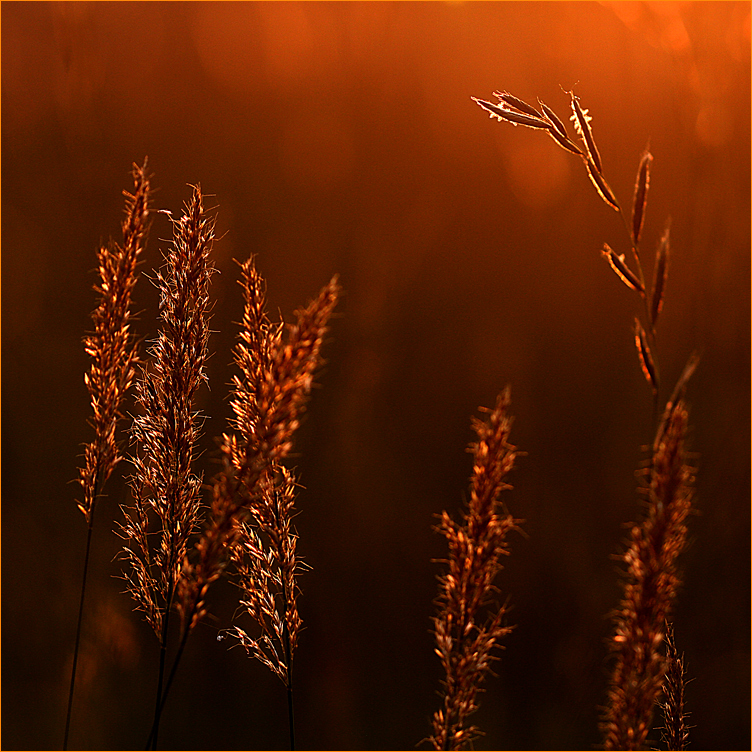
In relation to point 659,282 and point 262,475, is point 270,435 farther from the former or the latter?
point 659,282

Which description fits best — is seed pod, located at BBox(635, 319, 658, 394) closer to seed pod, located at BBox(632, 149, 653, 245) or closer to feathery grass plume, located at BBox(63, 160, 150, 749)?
seed pod, located at BBox(632, 149, 653, 245)

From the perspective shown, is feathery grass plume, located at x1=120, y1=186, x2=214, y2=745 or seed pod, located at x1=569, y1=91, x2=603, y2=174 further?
feathery grass plume, located at x1=120, y1=186, x2=214, y2=745

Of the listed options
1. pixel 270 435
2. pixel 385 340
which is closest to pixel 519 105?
pixel 270 435

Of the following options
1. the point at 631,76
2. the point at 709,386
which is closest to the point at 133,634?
the point at 709,386

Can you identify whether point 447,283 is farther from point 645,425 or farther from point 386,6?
point 386,6

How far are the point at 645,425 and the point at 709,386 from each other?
0.56 feet

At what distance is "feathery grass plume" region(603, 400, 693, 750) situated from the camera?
1.18ft

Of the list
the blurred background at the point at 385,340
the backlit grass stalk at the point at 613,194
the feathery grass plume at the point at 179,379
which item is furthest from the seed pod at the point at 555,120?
the blurred background at the point at 385,340

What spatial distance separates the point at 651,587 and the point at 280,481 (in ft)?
1.10

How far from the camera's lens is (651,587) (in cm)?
36

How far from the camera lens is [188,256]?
1.84ft

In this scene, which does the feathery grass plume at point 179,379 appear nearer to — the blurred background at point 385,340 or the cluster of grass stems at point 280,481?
the cluster of grass stems at point 280,481

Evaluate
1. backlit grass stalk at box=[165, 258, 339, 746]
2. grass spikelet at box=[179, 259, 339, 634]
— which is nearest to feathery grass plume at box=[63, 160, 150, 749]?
backlit grass stalk at box=[165, 258, 339, 746]

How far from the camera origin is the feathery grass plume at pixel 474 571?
40 centimetres
